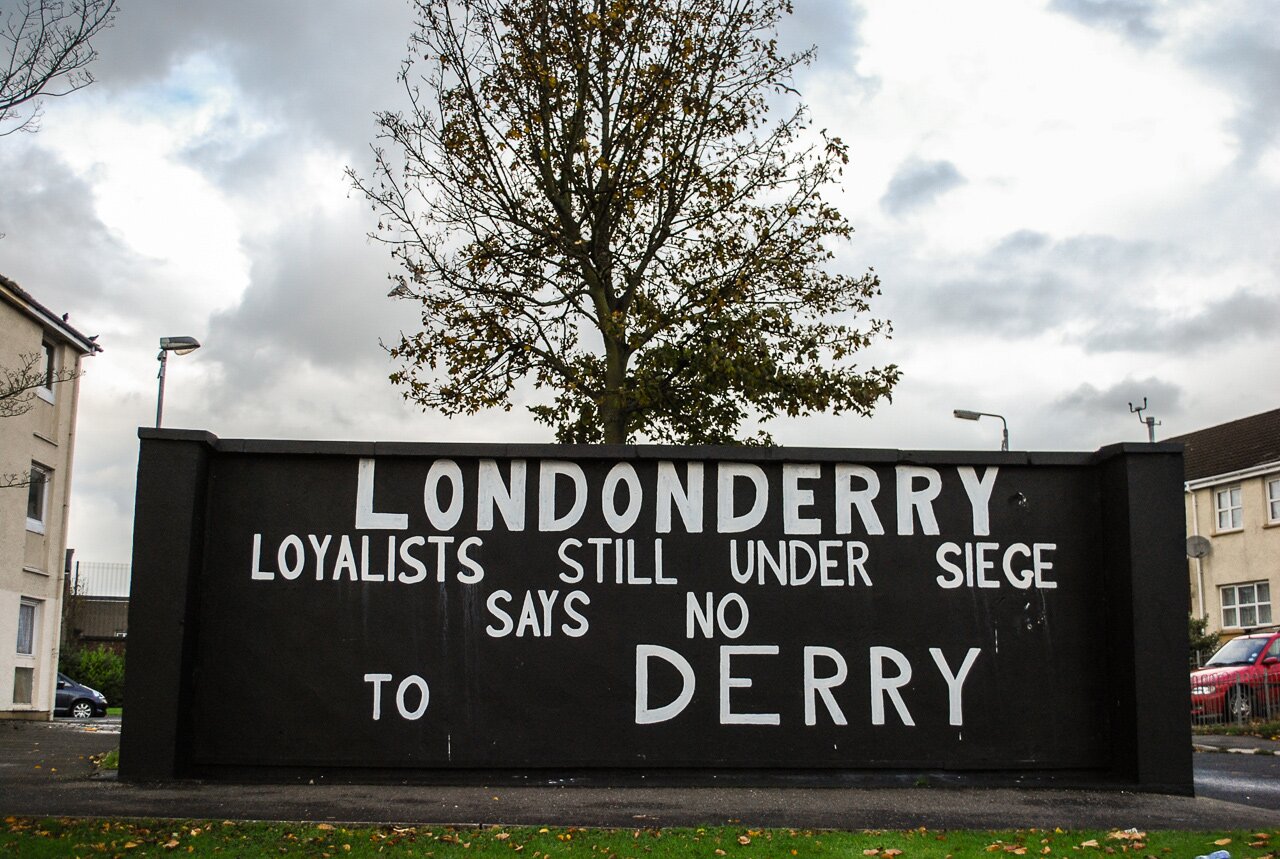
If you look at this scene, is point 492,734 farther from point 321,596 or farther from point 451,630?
point 321,596

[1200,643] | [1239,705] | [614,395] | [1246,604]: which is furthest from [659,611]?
[1246,604]

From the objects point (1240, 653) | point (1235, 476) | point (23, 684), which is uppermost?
point (1235, 476)

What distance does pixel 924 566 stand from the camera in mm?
11312

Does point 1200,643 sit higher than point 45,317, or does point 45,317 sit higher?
point 45,317

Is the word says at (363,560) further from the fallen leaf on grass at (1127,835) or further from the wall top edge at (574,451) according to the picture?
the fallen leaf on grass at (1127,835)

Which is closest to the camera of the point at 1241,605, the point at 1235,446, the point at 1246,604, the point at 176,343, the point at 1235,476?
the point at 176,343

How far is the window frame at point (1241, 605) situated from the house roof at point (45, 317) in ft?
119

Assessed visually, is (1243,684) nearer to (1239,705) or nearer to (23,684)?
(1239,705)

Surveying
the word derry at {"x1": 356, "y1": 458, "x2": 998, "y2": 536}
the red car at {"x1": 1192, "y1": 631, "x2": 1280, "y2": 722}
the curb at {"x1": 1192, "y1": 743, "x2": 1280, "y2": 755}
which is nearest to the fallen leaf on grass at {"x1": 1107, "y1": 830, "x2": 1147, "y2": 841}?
the word derry at {"x1": 356, "y1": 458, "x2": 998, "y2": 536}

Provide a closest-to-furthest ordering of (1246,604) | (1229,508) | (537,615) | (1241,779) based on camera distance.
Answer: (537,615)
(1241,779)
(1246,604)
(1229,508)

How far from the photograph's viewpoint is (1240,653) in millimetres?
25344

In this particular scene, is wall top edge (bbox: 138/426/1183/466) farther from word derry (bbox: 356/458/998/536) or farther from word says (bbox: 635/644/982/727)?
word says (bbox: 635/644/982/727)

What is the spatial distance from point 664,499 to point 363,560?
8.74 feet

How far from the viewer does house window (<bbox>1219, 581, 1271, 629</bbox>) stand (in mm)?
42500
